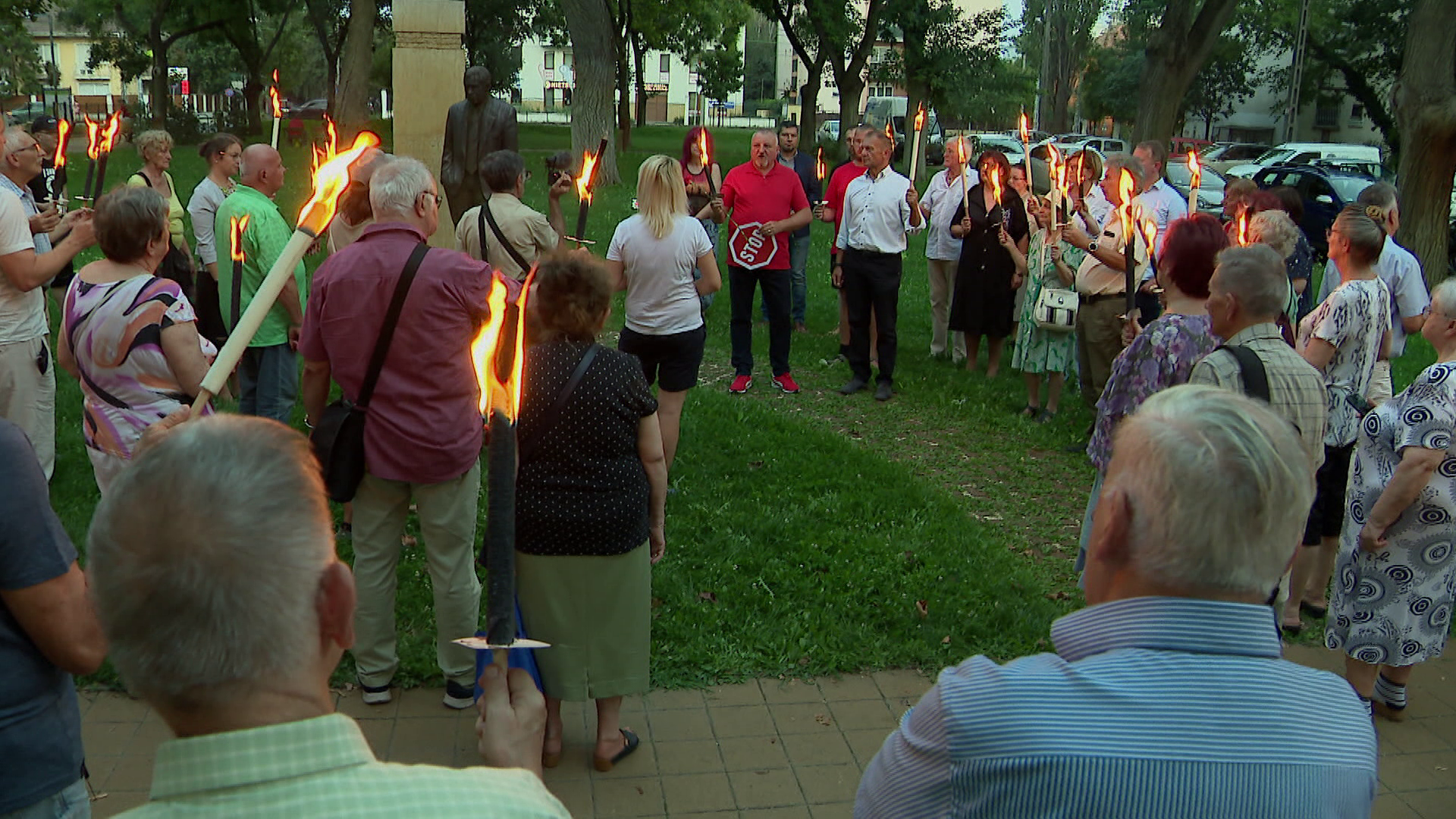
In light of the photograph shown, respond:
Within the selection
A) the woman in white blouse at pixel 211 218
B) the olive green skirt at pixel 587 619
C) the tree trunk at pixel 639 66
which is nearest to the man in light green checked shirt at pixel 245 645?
the olive green skirt at pixel 587 619

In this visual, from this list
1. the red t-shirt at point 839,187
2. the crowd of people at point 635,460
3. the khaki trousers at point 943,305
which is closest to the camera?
the crowd of people at point 635,460

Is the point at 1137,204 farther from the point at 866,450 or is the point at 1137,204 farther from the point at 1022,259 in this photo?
the point at 1022,259

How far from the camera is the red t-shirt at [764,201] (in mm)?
9578

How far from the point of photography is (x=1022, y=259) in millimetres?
9984

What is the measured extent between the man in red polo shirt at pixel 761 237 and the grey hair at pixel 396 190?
5236 millimetres

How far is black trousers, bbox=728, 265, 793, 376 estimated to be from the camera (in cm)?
962

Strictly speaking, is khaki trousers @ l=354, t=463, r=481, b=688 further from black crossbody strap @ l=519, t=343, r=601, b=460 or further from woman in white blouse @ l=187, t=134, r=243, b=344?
woman in white blouse @ l=187, t=134, r=243, b=344

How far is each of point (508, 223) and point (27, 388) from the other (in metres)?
2.43

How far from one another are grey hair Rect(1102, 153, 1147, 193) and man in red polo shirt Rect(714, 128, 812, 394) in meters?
2.32

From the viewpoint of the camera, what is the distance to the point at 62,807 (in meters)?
2.47

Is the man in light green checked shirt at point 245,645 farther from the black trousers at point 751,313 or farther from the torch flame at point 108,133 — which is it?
the black trousers at point 751,313

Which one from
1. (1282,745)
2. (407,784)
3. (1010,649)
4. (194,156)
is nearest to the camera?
(407,784)

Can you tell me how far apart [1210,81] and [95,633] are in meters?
61.2

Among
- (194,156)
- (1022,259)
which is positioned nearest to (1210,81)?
(194,156)
